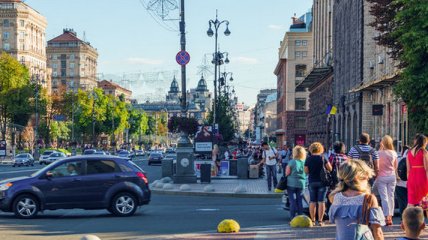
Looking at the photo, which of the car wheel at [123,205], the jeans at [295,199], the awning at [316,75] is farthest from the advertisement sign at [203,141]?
the awning at [316,75]

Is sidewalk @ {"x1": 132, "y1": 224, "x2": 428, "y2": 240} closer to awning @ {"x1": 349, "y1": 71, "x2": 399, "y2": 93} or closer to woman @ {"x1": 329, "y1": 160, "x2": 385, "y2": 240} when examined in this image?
woman @ {"x1": 329, "y1": 160, "x2": 385, "y2": 240}

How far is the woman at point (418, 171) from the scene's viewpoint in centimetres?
1451

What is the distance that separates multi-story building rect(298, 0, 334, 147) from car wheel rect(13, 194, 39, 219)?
167 ft

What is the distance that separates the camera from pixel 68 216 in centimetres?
2030

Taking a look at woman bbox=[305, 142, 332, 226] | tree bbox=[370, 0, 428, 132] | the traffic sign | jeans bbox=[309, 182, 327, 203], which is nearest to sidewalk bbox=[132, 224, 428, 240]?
woman bbox=[305, 142, 332, 226]

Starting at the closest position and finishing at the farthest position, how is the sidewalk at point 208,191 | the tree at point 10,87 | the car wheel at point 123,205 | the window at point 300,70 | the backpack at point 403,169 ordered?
the backpack at point 403,169 < the car wheel at point 123,205 < the sidewalk at point 208,191 < the tree at point 10,87 < the window at point 300,70

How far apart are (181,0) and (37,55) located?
127536 mm

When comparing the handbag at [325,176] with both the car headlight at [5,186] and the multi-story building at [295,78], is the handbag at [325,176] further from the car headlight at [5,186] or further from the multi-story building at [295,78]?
the multi-story building at [295,78]

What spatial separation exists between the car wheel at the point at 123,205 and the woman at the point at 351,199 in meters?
12.5

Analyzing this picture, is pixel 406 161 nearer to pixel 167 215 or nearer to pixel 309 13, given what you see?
pixel 167 215

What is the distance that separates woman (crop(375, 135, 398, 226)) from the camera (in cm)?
1622

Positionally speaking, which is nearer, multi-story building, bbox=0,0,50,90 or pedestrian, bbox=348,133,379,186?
pedestrian, bbox=348,133,379,186

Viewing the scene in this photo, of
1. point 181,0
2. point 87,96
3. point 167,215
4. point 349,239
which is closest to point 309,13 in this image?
point 87,96

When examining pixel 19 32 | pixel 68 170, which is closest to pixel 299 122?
pixel 19 32
